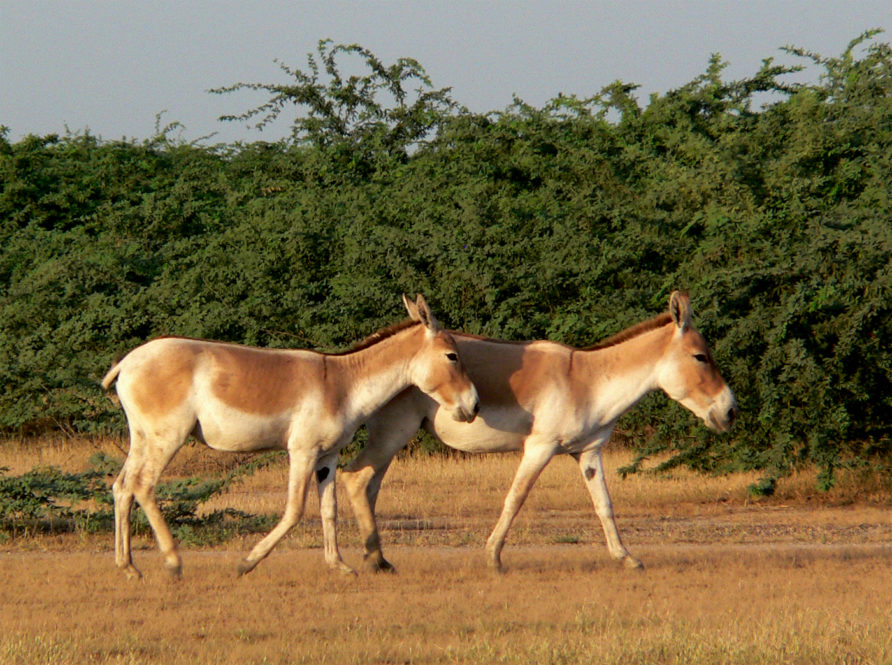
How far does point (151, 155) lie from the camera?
2653 centimetres

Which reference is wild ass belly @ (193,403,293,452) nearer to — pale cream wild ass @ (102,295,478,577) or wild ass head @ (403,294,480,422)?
pale cream wild ass @ (102,295,478,577)

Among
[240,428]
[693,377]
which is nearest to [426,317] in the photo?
[240,428]

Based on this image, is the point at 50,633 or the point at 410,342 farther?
the point at 410,342

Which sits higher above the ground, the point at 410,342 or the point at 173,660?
the point at 410,342

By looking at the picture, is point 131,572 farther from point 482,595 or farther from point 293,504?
point 482,595

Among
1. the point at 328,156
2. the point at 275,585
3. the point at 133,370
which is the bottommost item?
the point at 275,585

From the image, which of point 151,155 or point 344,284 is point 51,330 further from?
point 151,155

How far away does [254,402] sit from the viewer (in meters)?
8.95

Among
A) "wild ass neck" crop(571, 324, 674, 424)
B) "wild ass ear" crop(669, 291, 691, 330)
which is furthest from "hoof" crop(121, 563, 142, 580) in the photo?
"wild ass ear" crop(669, 291, 691, 330)

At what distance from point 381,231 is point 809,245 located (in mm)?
5832

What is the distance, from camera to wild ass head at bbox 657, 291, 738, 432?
9742mm

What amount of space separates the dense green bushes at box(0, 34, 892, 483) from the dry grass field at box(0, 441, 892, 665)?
190 centimetres

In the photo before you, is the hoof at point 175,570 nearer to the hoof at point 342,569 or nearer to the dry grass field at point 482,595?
the dry grass field at point 482,595

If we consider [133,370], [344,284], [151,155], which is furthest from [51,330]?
[133,370]
